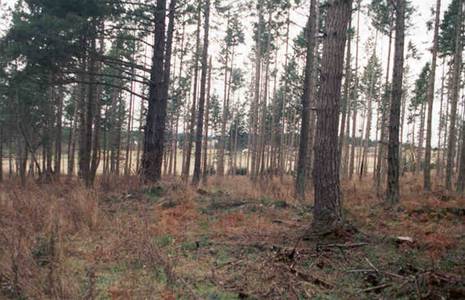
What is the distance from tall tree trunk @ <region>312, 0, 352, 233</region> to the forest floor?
626mm

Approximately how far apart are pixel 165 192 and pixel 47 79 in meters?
5.25

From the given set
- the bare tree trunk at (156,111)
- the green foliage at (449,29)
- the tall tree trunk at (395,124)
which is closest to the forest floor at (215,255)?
the tall tree trunk at (395,124)

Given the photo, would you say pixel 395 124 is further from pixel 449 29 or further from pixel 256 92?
pixel 449 29

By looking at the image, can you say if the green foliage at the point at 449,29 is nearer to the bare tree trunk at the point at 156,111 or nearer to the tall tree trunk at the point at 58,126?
the bare tree trunk at the point at 156,111

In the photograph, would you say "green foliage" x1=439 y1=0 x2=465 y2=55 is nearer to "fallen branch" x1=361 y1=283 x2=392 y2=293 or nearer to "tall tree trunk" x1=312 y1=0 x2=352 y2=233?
"tall tree trunk" x1=312 y1=0 x2=352 y2=233

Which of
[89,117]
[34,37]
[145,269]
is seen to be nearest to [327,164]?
[145,269]

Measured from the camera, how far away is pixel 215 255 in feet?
15.6

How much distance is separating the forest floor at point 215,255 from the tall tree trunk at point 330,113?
2.05 feet

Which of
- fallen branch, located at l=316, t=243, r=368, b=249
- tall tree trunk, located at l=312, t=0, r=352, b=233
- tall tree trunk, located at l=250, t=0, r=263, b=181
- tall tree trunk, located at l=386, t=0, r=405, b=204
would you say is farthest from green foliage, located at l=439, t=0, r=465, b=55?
fallen branch, located at l=316, t=243, r=368, b=249

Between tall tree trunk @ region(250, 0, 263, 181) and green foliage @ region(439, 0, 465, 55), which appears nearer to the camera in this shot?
green foliage @ region(439, 0, 465, 55)

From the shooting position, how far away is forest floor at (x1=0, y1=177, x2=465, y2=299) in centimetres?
338

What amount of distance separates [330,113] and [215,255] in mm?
2734

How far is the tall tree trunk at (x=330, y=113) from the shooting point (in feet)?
18.0

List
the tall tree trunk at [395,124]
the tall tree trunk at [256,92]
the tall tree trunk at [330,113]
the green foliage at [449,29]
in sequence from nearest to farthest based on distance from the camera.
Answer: the tall tree trunk at [330,113] → the tall tree trunk at [395,124] → the green foliage at [449,29] → the tall tree trunk at [256,92]
